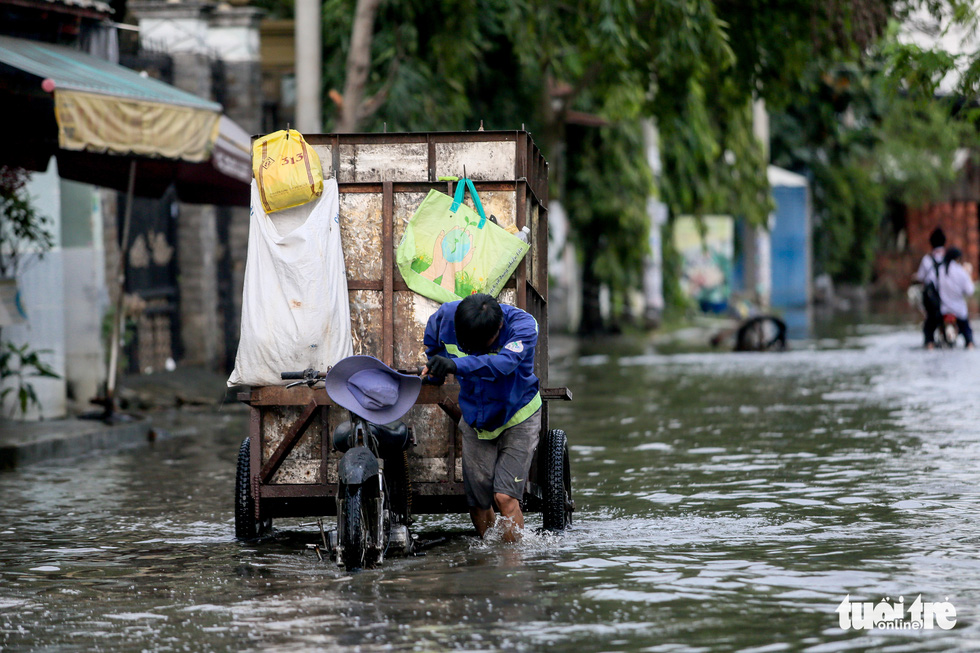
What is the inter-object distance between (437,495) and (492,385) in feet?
2.72

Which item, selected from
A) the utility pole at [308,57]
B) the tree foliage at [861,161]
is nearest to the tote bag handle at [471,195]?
the utility pole at [308,57]

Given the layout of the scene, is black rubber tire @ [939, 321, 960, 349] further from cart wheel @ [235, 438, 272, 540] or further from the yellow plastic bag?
the yellow plastic bag

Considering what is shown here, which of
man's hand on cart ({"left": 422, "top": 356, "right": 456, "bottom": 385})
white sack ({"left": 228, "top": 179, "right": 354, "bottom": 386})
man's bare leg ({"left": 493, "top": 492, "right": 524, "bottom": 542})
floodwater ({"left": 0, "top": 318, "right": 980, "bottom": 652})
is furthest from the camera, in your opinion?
white sack ({"left": 228, "top": 179, "right": 354, "bottom": 386})

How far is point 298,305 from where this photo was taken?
814 centimetres

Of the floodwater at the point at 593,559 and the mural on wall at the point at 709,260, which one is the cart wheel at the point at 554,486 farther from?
the mural on wall at the point at 709,260

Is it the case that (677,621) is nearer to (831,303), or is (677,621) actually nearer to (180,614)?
(180,614)

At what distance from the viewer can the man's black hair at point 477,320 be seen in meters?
7.47

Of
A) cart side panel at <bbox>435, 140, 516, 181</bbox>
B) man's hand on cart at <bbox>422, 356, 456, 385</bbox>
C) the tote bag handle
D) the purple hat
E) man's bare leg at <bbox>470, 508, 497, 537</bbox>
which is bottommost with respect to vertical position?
man's bare leg at <bbox>470, 508, 497, 537</bbox>

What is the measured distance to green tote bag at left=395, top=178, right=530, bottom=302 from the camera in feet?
26.6

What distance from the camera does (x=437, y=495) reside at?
8227 mm

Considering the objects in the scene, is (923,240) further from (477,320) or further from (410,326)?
(477,320)

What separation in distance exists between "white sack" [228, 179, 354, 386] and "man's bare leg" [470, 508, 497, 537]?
1.10 metres

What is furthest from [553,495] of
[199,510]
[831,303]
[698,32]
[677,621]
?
[831,303]

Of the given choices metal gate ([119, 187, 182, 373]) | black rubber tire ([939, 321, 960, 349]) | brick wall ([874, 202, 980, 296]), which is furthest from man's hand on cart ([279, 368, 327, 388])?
brick wall ([874, 202, 980, 296])
